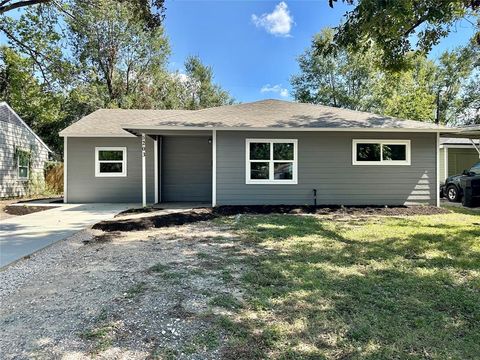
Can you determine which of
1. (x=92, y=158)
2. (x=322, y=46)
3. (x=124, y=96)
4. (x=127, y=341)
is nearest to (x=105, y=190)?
(x=92, y=158)

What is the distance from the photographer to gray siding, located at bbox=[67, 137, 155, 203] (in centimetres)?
1299

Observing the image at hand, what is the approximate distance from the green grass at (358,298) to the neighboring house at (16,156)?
14128 millimetres

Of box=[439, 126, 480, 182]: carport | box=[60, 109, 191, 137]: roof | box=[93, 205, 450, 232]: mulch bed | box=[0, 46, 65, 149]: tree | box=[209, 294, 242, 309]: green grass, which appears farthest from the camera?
box=[439, 126, 480, 182]: carport

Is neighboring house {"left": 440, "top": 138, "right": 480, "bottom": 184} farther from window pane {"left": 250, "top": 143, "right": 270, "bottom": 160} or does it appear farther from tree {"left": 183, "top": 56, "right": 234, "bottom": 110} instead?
tree {"left": 183, "top": 56, "right": 234, "bottom": 110}

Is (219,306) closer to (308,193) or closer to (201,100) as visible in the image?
(308,193)

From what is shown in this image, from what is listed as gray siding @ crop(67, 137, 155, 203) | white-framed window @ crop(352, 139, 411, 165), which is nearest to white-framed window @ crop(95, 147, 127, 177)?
gray siding @ crop(67, 137, 155, 203)

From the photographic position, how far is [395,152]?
37.6 feet

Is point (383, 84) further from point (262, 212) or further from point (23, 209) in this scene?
point (23, 209)

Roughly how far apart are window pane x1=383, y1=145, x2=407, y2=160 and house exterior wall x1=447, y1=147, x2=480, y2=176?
9.78 metres

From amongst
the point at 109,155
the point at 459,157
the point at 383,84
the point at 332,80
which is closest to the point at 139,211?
the point at 109,155

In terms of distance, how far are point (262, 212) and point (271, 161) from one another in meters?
1.90

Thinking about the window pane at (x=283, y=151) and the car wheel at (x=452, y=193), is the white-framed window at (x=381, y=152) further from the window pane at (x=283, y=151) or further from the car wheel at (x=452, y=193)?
the car wheel at (x=452, y=193)

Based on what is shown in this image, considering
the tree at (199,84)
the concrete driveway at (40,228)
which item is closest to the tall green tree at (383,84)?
the tree at (199,84)

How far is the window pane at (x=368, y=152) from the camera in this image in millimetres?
11430
